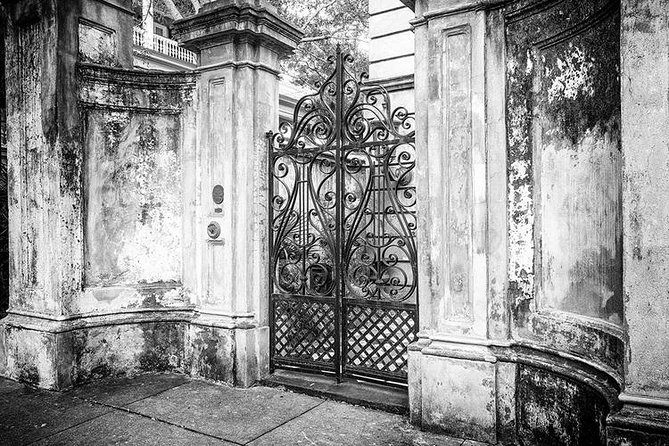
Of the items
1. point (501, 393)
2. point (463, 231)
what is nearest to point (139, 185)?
point (463, 231)

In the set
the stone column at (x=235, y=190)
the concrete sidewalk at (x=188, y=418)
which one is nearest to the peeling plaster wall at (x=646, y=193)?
the concrete sidewalk at (x=188, y=418)

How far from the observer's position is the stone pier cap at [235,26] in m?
5.01

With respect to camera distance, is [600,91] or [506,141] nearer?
[600,91]

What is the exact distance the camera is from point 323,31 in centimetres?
1608

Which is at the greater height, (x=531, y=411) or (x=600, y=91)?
(x=600, y=91)

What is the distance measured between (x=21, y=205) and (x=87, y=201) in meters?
0.76

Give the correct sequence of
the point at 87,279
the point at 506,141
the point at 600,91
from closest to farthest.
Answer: the point at 600,91 → the point at 506,141 → the point at 87,279

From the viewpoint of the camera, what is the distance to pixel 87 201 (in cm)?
526

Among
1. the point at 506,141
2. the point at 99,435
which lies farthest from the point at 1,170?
the point at 506,141

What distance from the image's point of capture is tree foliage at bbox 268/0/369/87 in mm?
15438

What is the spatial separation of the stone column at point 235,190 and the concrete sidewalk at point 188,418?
0.38 metres

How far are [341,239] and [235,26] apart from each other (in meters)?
2.45

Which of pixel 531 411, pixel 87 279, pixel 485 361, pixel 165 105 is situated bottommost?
pixel 531 411

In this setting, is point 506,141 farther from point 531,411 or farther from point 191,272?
point 191,272
